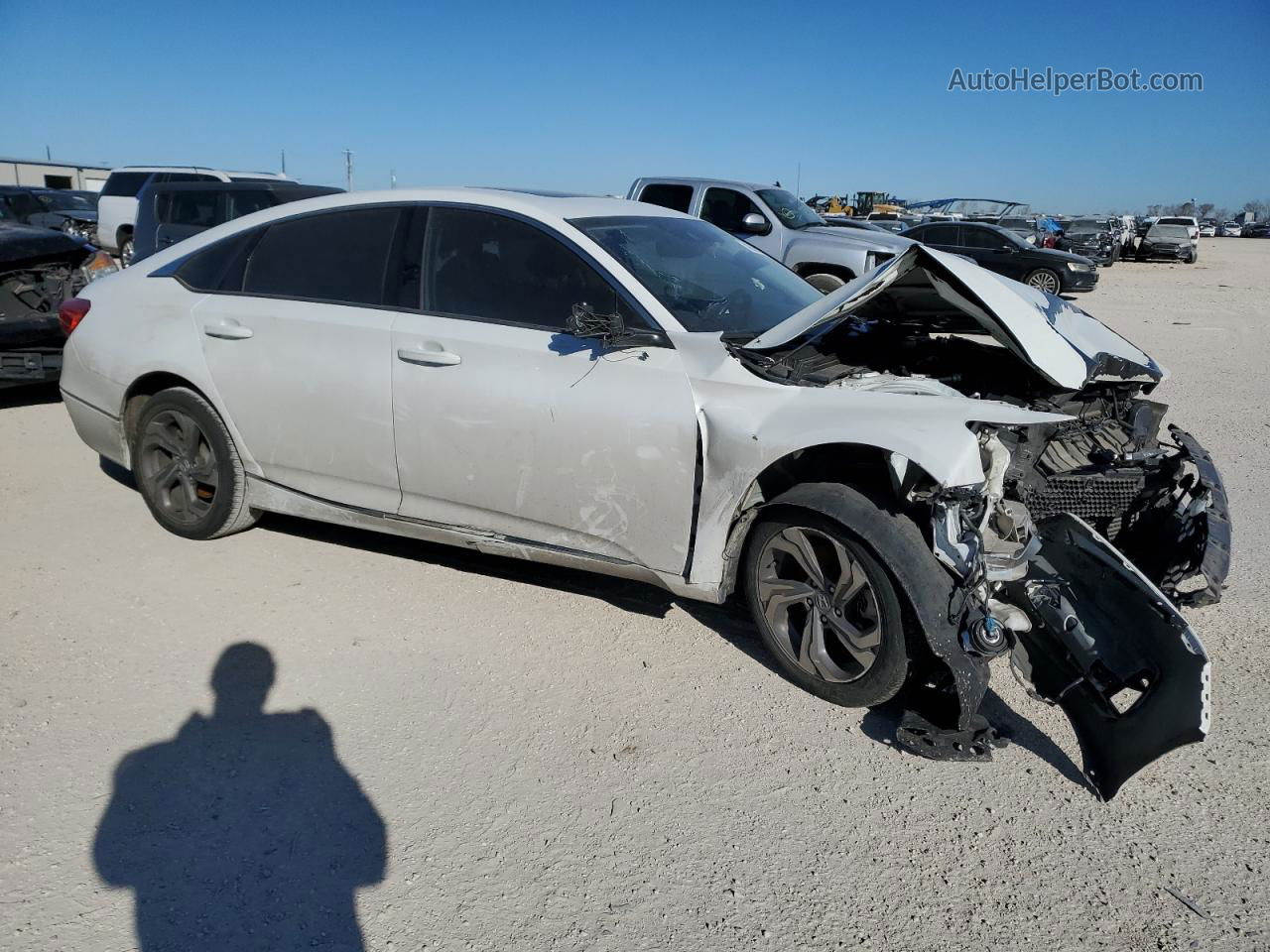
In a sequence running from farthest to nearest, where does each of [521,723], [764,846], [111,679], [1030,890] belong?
[111,679] → [521,723] → [764,846] → [1030,890]

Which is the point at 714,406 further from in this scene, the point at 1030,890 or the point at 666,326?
the point at 1030,890

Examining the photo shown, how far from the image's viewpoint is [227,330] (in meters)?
4.59

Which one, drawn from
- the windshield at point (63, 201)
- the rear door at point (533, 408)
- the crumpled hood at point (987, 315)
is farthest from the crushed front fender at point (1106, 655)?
the windshield at point (63, 201)

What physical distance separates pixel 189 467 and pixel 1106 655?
4.23 metres

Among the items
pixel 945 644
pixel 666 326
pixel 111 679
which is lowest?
pixel 111 679

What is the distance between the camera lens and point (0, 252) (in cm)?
763

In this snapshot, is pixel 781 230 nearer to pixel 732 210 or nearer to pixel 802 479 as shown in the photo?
pixel 732 210

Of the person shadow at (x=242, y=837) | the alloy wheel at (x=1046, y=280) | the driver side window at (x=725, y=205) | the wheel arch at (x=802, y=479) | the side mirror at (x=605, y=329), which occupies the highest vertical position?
the driver side window at (x=725, y=205)

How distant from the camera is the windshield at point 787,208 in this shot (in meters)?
12.8

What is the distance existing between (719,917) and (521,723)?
1.13m

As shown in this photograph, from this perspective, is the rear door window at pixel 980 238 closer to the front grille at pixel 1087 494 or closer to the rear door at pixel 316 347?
the front grille at pixel 1087 494

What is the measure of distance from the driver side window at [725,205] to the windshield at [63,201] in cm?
1972

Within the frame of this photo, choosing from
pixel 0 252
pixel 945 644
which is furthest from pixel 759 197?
pixel 945 644

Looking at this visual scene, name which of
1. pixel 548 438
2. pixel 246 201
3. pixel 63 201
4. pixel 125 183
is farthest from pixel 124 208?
pixel 548 438
